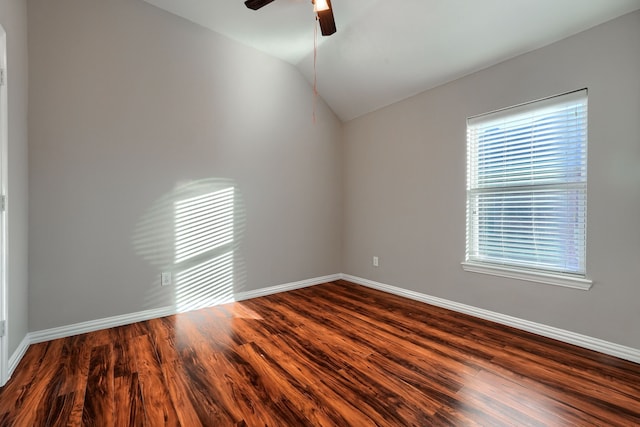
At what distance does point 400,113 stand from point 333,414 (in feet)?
10.4

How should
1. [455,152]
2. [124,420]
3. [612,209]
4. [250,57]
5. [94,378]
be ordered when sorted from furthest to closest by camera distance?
[250,57] < [455,152] < [612,209] < [94,378] < [124,420]

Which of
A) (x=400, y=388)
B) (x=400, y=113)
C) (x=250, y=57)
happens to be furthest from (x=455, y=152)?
(x=250, y=57)

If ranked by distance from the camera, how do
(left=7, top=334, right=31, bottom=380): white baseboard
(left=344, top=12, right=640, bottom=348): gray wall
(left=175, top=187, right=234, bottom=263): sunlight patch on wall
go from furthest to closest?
(left=175, top=187, right=234, bottom=263): sunlight patch on wall → (left=344, top=12, right=640, bottom=348): gray wall → (left=7, top=334, right=31, bottom=380): white baseboard

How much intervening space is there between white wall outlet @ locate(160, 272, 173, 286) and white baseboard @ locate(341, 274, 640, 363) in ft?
8.36

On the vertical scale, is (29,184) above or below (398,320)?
above

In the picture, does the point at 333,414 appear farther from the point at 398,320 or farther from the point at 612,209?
the point at 612,209

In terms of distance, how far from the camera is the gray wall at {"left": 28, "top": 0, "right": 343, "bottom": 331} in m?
2.38

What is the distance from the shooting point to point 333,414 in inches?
59.6

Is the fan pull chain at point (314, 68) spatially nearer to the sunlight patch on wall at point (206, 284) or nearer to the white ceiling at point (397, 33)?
the white ceiling at point (397, 33)

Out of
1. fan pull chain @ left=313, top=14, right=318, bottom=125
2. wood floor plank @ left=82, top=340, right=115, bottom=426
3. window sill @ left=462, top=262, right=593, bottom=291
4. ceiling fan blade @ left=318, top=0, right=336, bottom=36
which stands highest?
fan pull chain @ left=313, top=14, right=318, bottom=125

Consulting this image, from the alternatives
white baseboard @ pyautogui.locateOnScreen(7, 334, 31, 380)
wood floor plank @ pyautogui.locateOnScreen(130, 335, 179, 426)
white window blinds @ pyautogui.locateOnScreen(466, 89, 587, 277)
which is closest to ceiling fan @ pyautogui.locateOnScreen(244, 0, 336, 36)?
white window blinds @ pyautogui.locateOnScreen(466, 89, 587, 277)

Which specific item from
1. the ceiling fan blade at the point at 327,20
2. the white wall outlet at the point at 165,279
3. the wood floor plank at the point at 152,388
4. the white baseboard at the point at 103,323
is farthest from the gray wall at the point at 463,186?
the wood floor plank at the point at 152,388

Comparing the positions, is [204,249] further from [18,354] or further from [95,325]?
[18,354]

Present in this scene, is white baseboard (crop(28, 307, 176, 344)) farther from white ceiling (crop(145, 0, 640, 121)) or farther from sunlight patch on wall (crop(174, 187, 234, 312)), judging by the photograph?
white ceiling (crop(145, 0, 640, 121))
